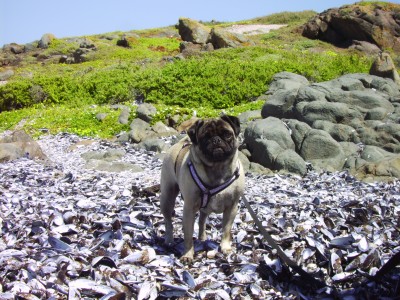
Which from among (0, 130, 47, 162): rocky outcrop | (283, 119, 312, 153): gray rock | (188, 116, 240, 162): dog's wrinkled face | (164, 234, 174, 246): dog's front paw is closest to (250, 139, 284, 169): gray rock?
(283, 119, 312, 153): gray rock

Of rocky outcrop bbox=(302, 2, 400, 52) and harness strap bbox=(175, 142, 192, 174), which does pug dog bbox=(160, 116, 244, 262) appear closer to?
harness strap bbox=(175, 142, 192, 174)

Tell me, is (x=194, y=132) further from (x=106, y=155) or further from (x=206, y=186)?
(x=106, y=155)

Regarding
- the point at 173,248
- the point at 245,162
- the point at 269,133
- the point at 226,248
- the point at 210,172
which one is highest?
the point at 210,172

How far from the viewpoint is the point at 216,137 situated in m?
4.59

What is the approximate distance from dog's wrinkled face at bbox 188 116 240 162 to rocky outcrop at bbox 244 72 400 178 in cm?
689

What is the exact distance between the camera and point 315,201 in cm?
A: 781

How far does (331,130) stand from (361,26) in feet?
95.4

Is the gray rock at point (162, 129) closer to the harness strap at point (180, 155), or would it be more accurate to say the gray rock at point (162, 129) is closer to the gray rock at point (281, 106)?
the gray rock at point (281, 106)

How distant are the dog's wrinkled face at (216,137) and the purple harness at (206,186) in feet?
0.84

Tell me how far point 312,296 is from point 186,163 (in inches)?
74.2

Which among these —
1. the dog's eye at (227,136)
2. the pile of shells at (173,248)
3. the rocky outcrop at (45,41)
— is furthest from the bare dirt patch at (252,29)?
the dog's eye at (227,136)

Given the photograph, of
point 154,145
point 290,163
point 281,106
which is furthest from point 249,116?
point 290,163

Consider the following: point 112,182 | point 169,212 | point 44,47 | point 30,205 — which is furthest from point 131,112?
point 44,47

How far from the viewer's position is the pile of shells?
14.4ft
